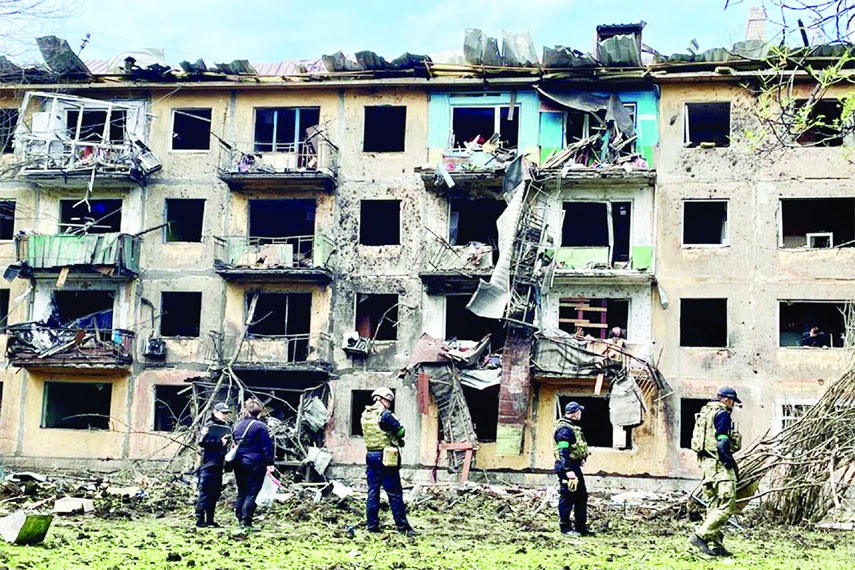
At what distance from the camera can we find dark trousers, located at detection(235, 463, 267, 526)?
1304 centimetres

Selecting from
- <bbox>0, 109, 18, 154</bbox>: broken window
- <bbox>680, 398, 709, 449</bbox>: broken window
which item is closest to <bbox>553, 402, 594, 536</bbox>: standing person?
<bbox>680, 398, 709, 449</bbox>: broken window

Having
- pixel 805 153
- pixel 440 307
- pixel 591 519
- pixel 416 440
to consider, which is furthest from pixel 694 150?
pixel 591 519

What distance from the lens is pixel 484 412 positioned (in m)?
27.6

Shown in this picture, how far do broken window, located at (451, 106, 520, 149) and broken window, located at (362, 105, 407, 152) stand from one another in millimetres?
1746

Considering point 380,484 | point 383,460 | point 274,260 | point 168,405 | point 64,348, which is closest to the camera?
point 383,460

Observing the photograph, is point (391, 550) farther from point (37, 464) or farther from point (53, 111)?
point (53, 111)

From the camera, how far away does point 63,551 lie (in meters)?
10.3

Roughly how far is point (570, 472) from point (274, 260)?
16055 millimetres

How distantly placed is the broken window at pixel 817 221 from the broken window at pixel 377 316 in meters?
11.5

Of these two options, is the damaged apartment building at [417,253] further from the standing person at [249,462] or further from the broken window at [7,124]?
the standing person at [249,462]

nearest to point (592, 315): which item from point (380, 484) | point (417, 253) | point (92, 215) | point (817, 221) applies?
point (417, 253)

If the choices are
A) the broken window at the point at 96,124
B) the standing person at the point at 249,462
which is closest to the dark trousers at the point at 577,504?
the standing person at the point at 249,462

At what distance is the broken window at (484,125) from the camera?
28.2m

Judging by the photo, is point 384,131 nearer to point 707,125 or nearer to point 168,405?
point 707,125
